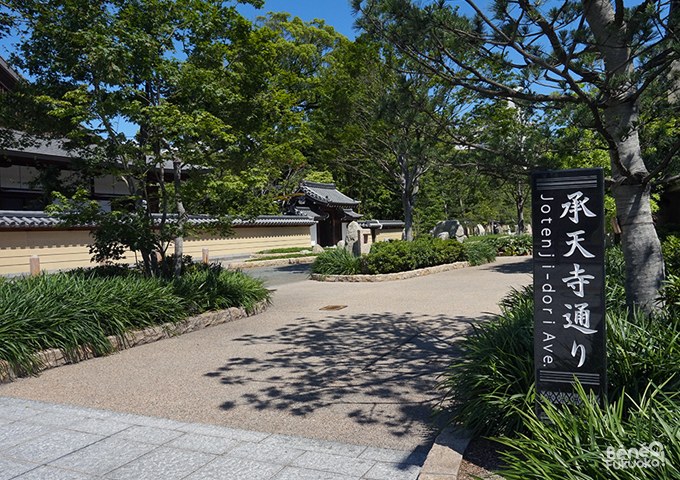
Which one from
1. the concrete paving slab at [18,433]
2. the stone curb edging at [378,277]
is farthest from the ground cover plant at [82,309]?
the stone curb edging at [378,277]

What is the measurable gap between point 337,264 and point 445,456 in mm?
12431

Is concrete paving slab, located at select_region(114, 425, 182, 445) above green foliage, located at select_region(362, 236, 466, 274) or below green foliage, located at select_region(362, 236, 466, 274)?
below

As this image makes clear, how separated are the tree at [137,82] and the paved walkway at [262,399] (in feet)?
10.2

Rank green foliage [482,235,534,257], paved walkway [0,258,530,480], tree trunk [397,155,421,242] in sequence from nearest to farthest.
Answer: paved walkway [0,258,530,480], tree trunk [397,155,421,242], green foliage [482,235,534,257]

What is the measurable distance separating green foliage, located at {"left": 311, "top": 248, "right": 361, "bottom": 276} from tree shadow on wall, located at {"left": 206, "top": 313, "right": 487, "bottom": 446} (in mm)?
6745

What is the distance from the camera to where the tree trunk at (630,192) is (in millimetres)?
4617

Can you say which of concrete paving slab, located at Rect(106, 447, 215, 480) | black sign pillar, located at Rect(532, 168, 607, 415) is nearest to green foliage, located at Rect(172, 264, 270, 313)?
concrete paving slab, located at Rect(106, 447, 215, 480)

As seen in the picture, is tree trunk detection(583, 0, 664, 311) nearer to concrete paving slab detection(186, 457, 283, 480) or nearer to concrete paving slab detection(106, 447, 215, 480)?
concrete paving slab detection(186, 457, 283, 480)

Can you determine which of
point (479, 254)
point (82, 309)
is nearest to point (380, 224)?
point (479, 254)

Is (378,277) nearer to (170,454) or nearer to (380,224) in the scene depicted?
(170,454)

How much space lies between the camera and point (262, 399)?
4.90m

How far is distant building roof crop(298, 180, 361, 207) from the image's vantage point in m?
30.7

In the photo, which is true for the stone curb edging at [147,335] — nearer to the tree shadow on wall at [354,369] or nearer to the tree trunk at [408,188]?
the tree shadow on wall at [354,369]

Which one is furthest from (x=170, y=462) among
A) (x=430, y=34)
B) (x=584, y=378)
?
(x=430, y=34)
